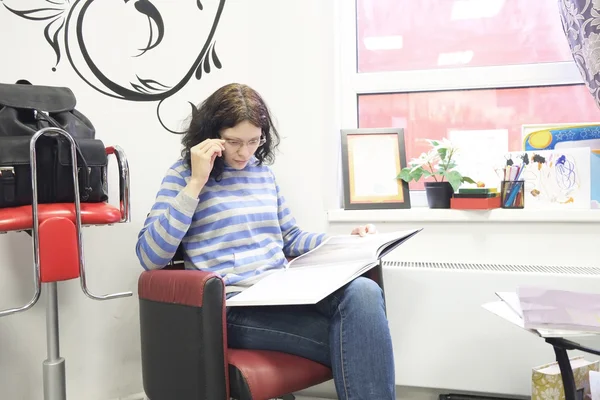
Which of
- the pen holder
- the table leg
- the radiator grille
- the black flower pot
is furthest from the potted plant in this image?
the table leg

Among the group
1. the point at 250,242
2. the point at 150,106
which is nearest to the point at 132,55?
the point at 150,106

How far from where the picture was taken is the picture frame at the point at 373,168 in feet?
5.65

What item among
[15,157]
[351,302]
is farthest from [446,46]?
[15,157]

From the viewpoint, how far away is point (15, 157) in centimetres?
112

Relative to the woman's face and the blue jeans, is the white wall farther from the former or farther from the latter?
the blue jeans

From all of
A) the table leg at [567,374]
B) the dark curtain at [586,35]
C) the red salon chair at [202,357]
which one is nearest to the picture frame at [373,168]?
the dark curtain at [586,35]

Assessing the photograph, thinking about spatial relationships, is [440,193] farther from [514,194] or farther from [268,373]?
[268,373]

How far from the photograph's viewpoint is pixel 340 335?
3.51 feet

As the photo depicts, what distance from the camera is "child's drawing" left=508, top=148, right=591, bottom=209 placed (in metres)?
1.58

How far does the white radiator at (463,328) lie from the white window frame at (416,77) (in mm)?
436

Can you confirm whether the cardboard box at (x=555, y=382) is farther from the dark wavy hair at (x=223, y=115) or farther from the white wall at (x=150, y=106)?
the dark wavy hair at (x=223, y=115)

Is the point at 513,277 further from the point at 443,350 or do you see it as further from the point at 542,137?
the point at 542,137

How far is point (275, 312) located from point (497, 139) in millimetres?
1133

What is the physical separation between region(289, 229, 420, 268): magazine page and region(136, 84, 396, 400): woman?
0.07m
